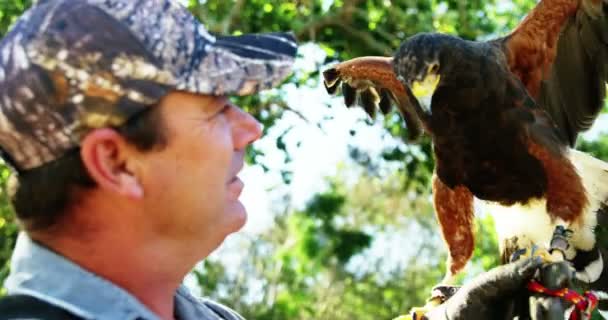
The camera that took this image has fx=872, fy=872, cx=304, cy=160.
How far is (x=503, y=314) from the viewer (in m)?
2.09

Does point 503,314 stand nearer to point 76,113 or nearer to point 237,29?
point 76,113

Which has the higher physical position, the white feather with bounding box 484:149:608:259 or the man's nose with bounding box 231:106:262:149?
the man's nose with bounding box 231:106:262:149

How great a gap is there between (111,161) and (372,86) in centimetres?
266

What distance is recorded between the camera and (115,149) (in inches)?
48.6

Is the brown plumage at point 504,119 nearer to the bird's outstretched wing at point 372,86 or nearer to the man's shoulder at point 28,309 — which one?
the bird's outstretched wing at point 372,86

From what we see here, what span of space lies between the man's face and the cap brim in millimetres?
36

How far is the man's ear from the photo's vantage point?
1.21 meters

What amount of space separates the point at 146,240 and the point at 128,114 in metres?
0.20

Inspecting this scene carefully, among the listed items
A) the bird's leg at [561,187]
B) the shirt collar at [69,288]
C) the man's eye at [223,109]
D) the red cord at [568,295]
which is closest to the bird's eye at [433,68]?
the bird's leg at [561,187]

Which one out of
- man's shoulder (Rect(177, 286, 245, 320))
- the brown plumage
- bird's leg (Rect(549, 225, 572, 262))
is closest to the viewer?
man's shoulder (Rect(177, 286, 245, 320))

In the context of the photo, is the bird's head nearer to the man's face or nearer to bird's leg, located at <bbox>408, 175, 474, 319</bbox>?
bird's leg, located at <bbox>408, 175, 474, 319</bbox>

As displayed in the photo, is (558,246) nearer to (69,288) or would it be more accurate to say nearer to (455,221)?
(455,221)

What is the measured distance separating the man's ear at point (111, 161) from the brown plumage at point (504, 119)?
6.52 ft

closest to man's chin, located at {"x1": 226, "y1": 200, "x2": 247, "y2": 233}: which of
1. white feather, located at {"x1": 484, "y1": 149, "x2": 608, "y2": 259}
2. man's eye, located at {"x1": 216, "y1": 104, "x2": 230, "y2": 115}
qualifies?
man's eye, located at {"x1": 216, "y1": 104, "x2": 230, "y2": 115}
